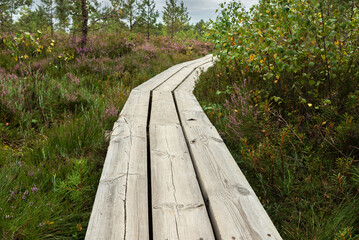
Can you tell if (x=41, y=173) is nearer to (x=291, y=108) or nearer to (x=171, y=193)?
(x=171, y=193)

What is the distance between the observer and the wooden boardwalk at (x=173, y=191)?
4.10 ft

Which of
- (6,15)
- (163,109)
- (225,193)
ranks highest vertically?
(6,15)

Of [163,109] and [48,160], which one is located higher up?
[163,109]

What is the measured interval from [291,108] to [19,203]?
9.52 feet

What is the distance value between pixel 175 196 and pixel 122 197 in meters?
0.34

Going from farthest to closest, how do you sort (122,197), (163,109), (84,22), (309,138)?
(84,22) → (163,109) → (309,138) → (122,197)

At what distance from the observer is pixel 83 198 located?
71.2 inches

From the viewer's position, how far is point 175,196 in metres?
1.52

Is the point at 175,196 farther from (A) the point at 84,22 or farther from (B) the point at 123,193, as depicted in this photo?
(A) the point at 84,22

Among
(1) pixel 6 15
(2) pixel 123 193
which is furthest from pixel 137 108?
(1) pixel 6 15

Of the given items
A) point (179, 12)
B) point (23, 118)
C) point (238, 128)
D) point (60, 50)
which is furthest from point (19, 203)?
point (179, 12)

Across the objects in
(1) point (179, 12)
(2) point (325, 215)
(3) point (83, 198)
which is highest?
(1) point (179, 12)

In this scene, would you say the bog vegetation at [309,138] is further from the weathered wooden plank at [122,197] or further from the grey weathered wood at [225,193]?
the weathered wooden plank at [122,197]

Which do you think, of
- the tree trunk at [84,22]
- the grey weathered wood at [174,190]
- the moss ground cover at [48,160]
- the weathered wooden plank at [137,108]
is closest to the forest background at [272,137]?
the moss ground cover at [48,160]
